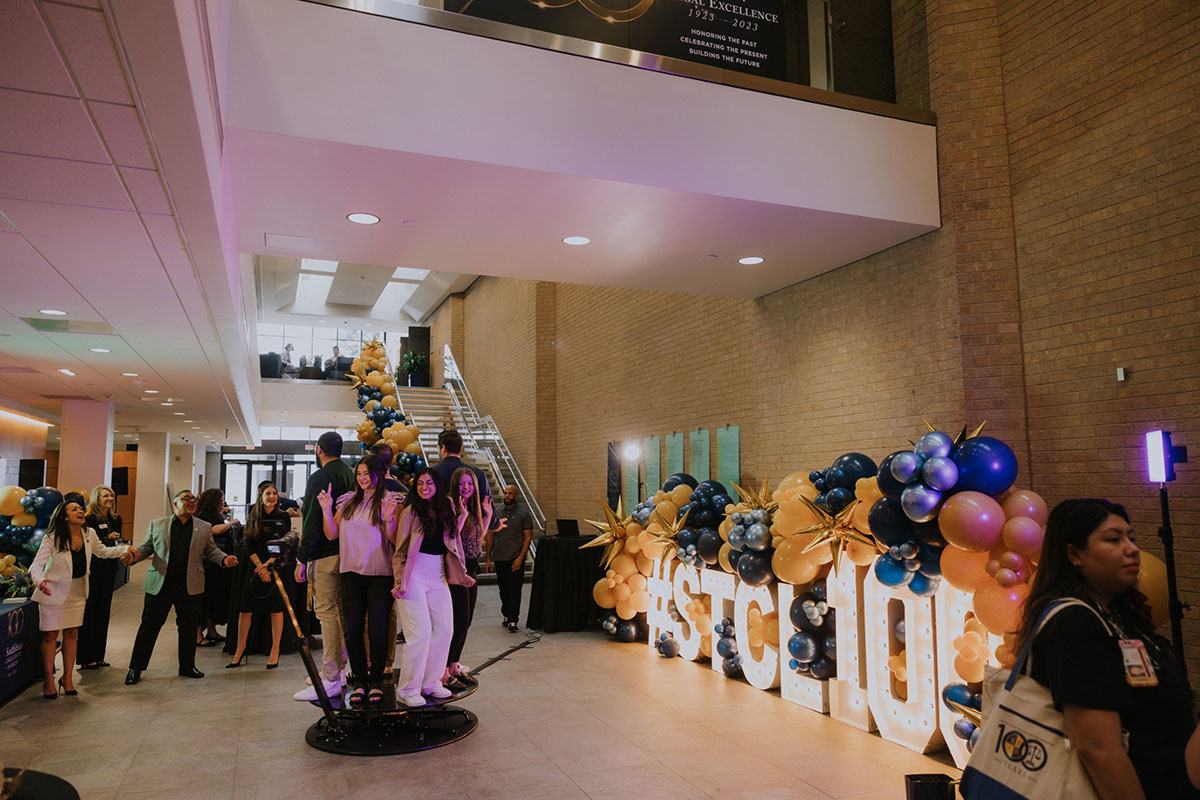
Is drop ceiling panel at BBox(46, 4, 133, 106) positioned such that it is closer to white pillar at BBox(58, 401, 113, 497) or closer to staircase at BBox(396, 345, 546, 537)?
staircase at BBox(396, 345, 546, 537)

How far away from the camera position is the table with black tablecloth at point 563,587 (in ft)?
29.4

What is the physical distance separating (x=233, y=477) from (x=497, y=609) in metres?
25.0

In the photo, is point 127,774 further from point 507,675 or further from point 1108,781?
point 1108,781

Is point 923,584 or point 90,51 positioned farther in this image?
point 923,584

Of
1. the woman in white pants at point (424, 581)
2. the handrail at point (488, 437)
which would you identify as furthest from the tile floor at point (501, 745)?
the handrail at point (488, 437)

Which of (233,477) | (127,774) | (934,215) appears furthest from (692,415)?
(233,477)

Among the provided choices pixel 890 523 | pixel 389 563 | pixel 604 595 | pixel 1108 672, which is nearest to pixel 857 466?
pixel 890 523

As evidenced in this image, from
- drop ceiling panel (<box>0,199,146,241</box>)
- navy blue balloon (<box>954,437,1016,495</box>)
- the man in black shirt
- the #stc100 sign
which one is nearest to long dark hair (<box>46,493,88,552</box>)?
drop ceiling panel (<box>0,199,146,241</box>)

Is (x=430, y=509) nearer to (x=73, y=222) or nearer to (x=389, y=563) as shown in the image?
(x=389, y=563)

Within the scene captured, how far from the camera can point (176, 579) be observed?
683 centimetres

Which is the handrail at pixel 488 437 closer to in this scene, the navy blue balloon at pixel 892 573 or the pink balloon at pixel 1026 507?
the navy blue balloon at pixel 892 573

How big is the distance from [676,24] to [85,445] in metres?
12.0

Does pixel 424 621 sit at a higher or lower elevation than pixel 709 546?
lower

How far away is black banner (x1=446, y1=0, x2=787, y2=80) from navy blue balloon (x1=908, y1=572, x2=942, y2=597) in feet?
13.2
